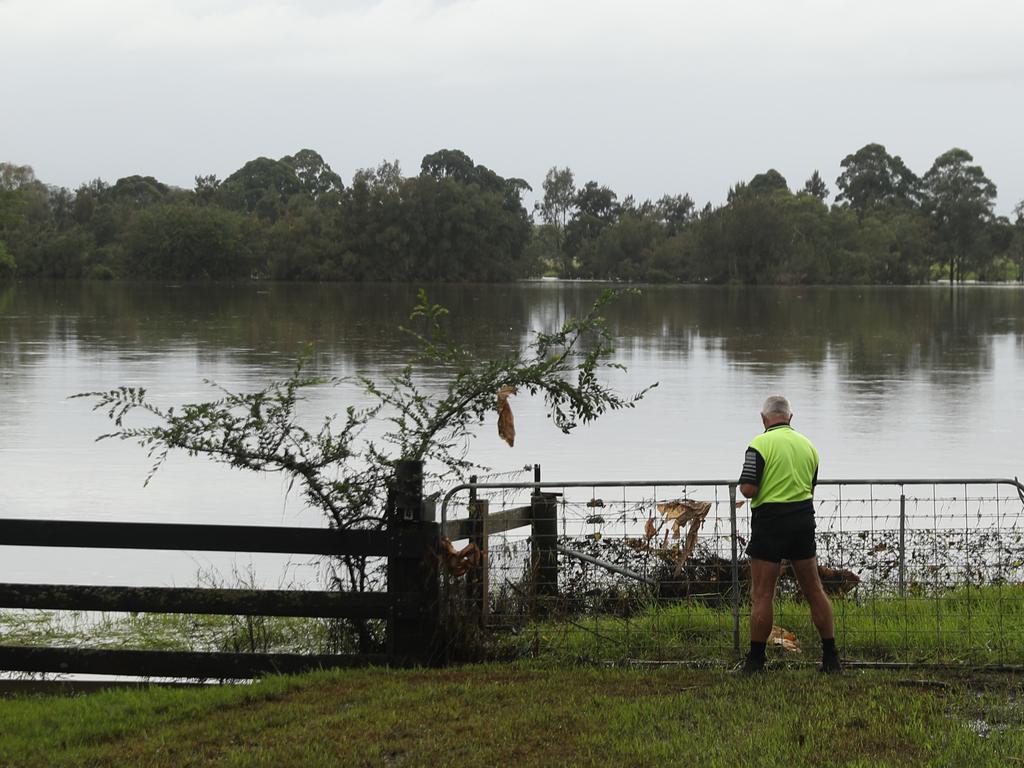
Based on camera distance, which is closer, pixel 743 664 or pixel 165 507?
pixel 743 664

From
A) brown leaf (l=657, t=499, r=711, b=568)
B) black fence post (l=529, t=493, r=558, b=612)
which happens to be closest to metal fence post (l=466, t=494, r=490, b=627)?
black fence post (l=529, t=493, r=558, b=612)

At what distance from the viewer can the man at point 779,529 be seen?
22.8ft

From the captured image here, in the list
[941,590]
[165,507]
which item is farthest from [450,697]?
[165,507]

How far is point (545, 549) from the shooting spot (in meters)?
8.37

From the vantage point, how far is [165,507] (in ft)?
44.9

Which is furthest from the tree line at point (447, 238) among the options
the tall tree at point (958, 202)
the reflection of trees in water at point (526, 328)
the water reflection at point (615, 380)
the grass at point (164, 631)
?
the grass at point (164, 631)

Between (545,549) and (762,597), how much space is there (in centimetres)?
178

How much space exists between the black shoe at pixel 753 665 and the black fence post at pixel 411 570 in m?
1.67

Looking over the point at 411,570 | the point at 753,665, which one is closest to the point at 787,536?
the point at 753,665

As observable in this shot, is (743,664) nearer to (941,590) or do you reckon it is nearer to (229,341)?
(941,590)

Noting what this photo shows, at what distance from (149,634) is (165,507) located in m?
4.58

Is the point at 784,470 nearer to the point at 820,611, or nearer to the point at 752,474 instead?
the point at 752,474

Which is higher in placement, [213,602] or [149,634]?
[213,602]

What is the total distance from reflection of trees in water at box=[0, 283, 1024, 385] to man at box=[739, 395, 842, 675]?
21063 millimetres
